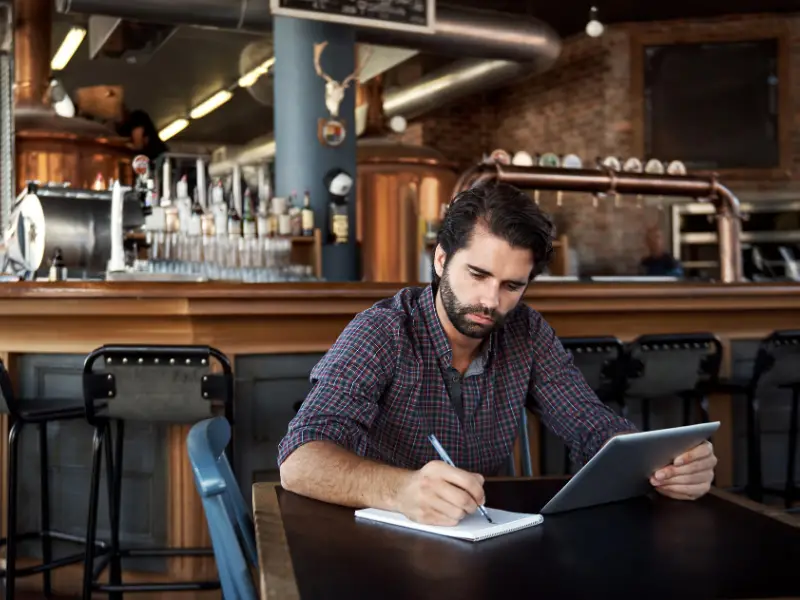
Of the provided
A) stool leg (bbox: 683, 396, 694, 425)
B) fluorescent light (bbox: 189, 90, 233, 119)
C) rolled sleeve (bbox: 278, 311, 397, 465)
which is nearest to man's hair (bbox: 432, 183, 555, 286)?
rolled sleeve (bbox: 278, 311, 397, 465)

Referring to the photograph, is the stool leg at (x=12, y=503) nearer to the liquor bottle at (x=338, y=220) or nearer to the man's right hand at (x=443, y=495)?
the man's right hand at (x=443, y=495)

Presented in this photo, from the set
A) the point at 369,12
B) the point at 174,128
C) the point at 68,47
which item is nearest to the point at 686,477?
the point at 369,12

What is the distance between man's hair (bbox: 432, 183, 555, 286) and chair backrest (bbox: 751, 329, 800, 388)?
1.98m

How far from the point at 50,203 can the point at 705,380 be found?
8.24 ft

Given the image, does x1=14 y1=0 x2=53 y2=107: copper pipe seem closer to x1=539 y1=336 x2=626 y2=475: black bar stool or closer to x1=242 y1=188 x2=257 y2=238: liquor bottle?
x1=242 y1=188 x2=257 y2=238: liquor bottle

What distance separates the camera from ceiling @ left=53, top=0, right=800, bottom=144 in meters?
7.35

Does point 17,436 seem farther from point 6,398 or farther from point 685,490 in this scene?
point 685,490

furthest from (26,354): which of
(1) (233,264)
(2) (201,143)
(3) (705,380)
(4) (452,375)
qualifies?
(2) (201,143)

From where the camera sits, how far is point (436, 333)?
1736mm

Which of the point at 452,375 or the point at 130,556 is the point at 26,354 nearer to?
the point at 130,556

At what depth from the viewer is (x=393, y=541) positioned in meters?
1.15

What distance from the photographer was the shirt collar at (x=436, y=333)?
5.66ft

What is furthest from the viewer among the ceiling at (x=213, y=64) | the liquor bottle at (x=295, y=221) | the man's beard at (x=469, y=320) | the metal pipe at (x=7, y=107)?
the ceiling at (x=213, y=64)

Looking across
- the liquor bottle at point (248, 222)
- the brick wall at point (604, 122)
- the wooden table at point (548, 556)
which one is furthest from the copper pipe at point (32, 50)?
the wooden table at point (548, 556)
